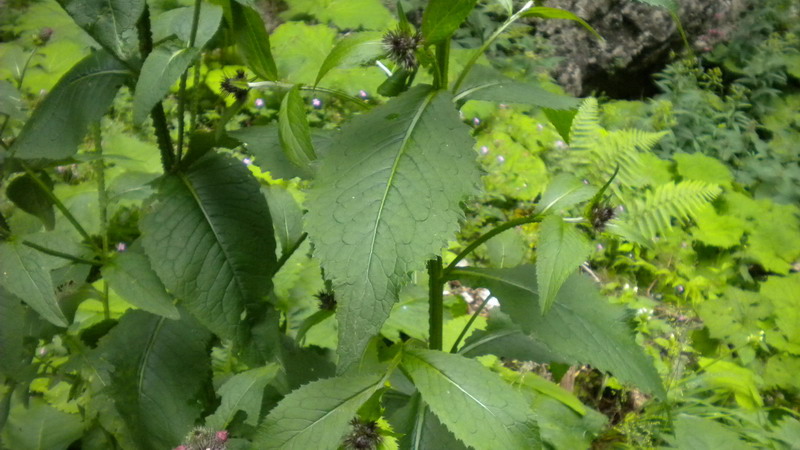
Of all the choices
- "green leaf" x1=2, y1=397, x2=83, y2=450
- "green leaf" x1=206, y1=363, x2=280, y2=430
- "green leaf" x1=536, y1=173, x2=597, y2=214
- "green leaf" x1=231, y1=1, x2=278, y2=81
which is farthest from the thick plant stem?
"green leaf" x1=2, y1=397, x2=83, y2=450

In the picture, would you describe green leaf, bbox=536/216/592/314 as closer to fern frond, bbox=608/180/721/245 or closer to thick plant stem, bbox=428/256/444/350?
thick plant stem, bbox=428/256/444/350

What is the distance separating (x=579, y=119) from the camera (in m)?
3.90

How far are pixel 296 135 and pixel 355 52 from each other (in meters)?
0.17

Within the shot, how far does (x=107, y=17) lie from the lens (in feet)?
3.16

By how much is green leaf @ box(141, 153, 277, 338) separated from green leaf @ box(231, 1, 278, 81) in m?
0.30

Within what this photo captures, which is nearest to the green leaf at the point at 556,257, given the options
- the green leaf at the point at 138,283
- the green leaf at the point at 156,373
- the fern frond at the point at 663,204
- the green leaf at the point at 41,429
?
the green leaf at the point at 138,283

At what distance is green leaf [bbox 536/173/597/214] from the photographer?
116 cm

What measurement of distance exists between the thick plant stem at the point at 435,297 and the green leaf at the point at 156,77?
58cm

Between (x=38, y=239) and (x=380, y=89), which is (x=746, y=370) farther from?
(x=38, y=239)

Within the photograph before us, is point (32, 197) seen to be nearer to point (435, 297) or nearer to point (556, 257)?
point (435, 297)

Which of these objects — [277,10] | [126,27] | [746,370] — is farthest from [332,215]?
[277,10]

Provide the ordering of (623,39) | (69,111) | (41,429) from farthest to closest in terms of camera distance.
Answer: (623,39)
(41,429)
(69,111)

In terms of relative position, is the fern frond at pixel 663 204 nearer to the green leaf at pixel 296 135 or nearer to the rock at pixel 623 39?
the rock at pixel 623 39

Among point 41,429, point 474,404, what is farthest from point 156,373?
point 474,404
